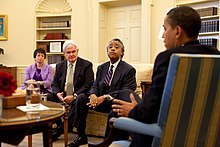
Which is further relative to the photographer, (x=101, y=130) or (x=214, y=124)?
(x=101, y=130)

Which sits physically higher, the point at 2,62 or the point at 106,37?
the point at 106,37

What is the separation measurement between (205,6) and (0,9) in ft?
15.5

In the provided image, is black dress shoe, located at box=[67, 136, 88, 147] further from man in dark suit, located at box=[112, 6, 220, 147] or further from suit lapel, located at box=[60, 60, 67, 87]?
man in dark suit, located at box=[112, 6, 220, 147]

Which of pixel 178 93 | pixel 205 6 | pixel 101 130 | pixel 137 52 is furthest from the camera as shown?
pixel 137 52

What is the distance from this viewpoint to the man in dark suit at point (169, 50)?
1586 mm

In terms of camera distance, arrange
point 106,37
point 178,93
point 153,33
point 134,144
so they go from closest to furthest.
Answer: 1. point 178,93
2. point 134,144
3. point 153,33
4. point 106,37

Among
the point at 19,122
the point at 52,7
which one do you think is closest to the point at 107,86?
the point at 19,122

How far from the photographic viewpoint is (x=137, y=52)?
6.39m

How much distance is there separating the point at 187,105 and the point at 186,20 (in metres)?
0.49

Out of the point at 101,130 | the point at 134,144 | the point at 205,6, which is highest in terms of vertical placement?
the point at 205,6

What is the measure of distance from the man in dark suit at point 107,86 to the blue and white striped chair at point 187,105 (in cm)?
170

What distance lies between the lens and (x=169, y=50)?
160cm

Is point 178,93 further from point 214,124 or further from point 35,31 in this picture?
point 35,31

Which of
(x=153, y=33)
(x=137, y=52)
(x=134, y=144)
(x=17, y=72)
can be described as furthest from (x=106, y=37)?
(x=134, y=144)
